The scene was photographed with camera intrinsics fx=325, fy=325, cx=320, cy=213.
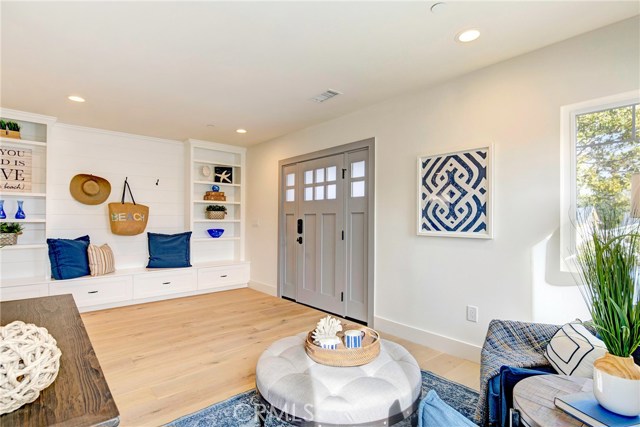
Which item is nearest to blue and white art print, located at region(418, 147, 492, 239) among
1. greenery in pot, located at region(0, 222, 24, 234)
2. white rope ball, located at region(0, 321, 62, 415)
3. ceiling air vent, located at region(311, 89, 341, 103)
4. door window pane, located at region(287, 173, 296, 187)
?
ceiling air vent, located at region(311, 89, 341, 103)

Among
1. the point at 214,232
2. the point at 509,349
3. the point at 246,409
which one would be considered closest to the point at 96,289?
the point at 214,232

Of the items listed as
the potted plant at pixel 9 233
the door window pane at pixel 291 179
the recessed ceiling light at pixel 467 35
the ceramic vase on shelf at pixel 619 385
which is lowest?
the ceramic vase on shelf at pixel 619 385

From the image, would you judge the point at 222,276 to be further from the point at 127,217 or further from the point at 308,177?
the point at 308,177

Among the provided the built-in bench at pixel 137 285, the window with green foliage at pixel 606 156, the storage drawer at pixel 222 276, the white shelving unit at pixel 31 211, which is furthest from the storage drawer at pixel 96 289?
the window with green foliage at pixel 606 156

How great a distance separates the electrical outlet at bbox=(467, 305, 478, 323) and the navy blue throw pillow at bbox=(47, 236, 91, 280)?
14.6ft

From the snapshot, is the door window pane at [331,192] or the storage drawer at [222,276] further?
the storage drawer at [222,276]

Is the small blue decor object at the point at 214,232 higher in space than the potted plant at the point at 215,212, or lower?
lower

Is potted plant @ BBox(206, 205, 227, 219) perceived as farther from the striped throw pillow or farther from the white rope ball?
the white rope ball

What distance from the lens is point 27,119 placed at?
385 centimetres

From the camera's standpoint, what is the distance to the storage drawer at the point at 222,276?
509 cm

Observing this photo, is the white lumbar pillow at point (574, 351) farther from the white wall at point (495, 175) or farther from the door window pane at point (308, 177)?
the door window pane at point (308, 177)

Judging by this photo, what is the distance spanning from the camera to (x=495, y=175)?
103 inches

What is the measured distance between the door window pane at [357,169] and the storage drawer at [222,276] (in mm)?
2753

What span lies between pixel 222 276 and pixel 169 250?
0.91m
